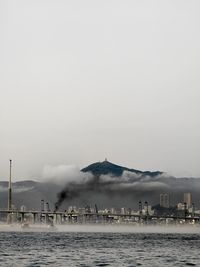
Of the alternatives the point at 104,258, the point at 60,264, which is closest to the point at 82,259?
the point at 104,258

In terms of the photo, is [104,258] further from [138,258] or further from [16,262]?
[16,262]

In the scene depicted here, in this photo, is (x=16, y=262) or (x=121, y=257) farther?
(x=121, y=257)

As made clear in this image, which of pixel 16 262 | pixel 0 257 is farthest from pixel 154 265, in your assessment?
pixel 0 257

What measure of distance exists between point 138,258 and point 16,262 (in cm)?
2038

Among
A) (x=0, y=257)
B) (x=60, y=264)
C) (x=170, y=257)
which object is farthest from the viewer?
(x=170, y=257)

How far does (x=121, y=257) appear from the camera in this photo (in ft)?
310

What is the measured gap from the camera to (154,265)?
262 ft

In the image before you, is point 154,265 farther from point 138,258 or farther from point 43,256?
point 43,256

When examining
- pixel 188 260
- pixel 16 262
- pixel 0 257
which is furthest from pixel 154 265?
pixel 0 257

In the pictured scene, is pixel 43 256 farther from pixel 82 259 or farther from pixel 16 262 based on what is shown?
pixel 16 262

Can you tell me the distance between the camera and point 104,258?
92375 millimetres

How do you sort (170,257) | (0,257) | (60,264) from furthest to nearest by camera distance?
(170,257) < (0,257) < (60,264)

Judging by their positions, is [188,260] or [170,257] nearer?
[188,260]

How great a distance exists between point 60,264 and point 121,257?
Result: 17.1 m
